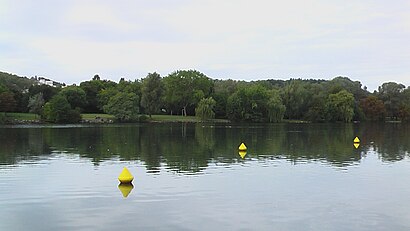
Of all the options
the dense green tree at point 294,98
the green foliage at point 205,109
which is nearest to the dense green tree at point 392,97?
the dense green tree at point 294,98

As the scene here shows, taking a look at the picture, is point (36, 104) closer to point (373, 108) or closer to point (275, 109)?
point (275, 109)

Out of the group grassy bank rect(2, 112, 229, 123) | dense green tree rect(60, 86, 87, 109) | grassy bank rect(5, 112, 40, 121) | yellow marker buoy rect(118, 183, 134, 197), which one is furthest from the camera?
dense green tree rect(60, 86, 87, 109)

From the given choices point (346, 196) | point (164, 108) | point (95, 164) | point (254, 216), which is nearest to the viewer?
point (254, 216)

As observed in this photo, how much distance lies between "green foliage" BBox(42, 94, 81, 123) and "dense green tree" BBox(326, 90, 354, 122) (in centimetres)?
5515

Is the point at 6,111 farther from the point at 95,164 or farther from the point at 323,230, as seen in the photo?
the point at 323,230

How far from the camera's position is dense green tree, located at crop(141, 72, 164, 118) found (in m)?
105

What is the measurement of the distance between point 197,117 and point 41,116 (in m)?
32.3

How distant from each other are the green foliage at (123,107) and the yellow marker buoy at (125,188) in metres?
78.9

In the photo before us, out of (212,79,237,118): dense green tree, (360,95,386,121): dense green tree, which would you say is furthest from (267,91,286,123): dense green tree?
(360,95,386,121): dense green tree

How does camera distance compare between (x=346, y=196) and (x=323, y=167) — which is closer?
(x=346, y=196)

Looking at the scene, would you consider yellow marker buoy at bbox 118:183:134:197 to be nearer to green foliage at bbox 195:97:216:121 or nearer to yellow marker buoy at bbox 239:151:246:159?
yellow marker buoy at bbox 239:151:246:159

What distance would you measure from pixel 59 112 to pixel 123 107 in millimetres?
13558

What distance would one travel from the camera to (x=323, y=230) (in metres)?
12.5

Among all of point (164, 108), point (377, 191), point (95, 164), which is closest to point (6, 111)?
point (164, 108)
